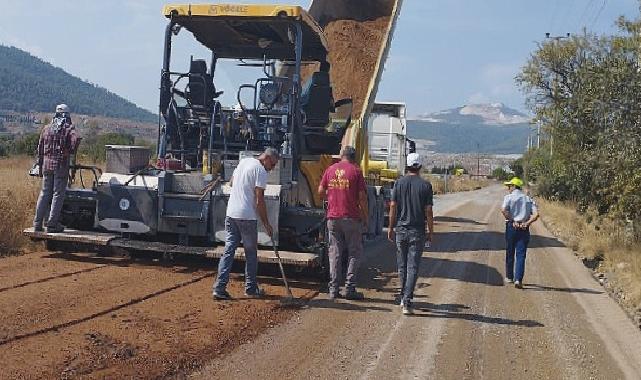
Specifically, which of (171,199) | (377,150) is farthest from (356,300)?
(377,150)

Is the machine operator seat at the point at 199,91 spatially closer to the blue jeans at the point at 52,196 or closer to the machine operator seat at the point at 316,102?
the machine operator seat at the point at 316,102

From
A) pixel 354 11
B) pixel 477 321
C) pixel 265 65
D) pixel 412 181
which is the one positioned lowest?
pixel 477 321

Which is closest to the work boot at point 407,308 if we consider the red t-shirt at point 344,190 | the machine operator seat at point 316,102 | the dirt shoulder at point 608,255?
the red t-shirt at point 344,190

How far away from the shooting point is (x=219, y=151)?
32.1 ft

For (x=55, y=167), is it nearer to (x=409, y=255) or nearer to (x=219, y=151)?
(x=219, y=151)

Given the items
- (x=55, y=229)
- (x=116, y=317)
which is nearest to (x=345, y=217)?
(x=116, y=317)

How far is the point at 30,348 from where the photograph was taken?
542 centimetres

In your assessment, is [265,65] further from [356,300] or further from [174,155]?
[356,300]

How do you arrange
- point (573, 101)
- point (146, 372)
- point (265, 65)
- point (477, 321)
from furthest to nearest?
point (573, 101), point (265, 65), point (477, 321), point (146, 372)

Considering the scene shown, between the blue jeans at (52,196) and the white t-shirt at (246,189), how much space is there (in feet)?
8.97

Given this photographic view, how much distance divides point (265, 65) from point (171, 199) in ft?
8.92

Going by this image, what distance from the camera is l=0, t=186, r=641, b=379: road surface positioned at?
18.1ft

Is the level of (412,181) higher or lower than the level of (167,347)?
higher

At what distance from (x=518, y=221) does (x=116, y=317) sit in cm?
609
